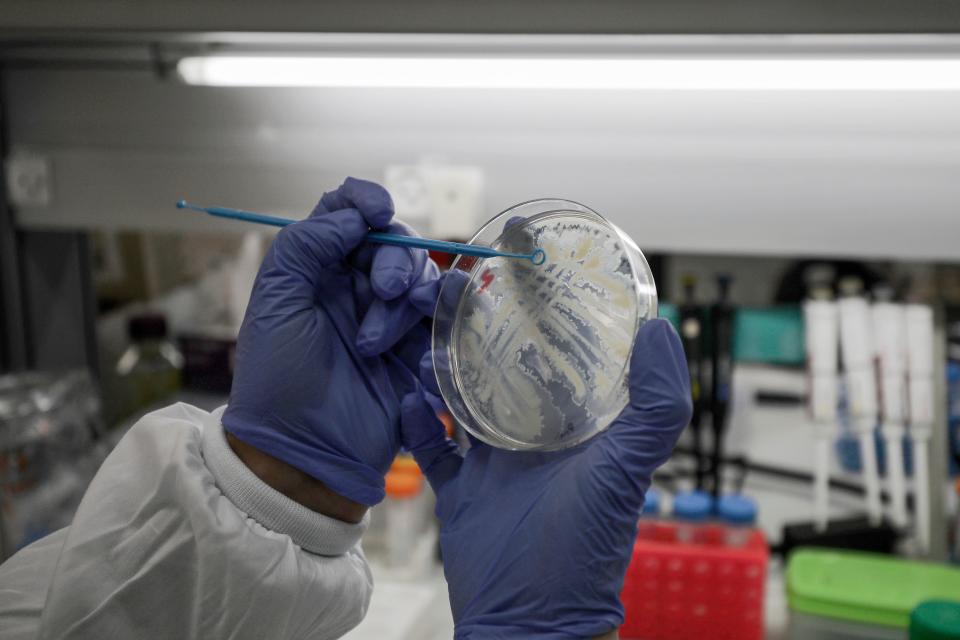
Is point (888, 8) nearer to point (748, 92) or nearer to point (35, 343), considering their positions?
point (748, 92)

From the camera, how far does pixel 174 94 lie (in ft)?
6.51

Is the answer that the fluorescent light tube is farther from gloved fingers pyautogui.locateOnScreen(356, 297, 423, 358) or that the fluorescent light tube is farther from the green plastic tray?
the green plastic tray

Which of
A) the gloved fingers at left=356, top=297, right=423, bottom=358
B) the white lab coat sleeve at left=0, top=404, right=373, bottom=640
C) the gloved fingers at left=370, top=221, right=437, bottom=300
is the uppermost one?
the gloved fingers at left=370, top=221, right=437, bottom=300

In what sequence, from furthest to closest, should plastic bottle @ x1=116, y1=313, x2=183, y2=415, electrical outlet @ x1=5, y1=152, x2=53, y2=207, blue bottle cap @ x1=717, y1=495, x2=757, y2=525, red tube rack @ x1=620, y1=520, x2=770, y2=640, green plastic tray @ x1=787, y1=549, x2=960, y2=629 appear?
plastic bottle @ x1=116, y1=313, x2=183, y2=415 → electrical outlet @ x1=5, y1=152, x2=53, y2=207 → blue bottle cap @ x1=717, y1=495, x2=757, y2=525 → red tube rack @ x1=620, y1=520, x2=770, y2=640 → green plastic tray @ x1=787, y1=549, x2=960, y2=629

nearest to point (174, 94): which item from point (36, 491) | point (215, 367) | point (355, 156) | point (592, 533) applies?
point (355, 156)

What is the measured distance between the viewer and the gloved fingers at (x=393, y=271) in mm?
1046

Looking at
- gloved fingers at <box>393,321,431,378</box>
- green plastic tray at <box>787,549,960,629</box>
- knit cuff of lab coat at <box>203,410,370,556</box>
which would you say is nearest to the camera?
knit cuff of lab coat at <box>203,410,370,556</box>

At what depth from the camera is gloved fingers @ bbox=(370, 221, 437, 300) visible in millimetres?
1046

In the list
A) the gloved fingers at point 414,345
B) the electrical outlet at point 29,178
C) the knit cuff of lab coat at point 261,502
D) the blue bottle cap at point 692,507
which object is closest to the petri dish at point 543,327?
the gloved fingers at point 414,345

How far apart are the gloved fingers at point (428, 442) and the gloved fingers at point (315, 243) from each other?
216mm

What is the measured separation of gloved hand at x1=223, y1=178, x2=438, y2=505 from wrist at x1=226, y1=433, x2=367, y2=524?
0.02 m

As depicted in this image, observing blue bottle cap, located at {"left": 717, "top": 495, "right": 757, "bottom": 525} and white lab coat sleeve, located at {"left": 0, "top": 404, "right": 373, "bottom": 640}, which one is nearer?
white lab coat sleeve, located at {"left": 0, "top": 404, "right": 373, "bottom": 640}

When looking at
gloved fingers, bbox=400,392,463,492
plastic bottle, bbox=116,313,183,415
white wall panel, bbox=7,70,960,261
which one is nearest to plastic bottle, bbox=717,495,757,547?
white wall panel, bbox=7,70,960,261

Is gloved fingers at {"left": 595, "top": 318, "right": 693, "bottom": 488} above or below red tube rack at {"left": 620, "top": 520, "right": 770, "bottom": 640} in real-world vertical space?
above
